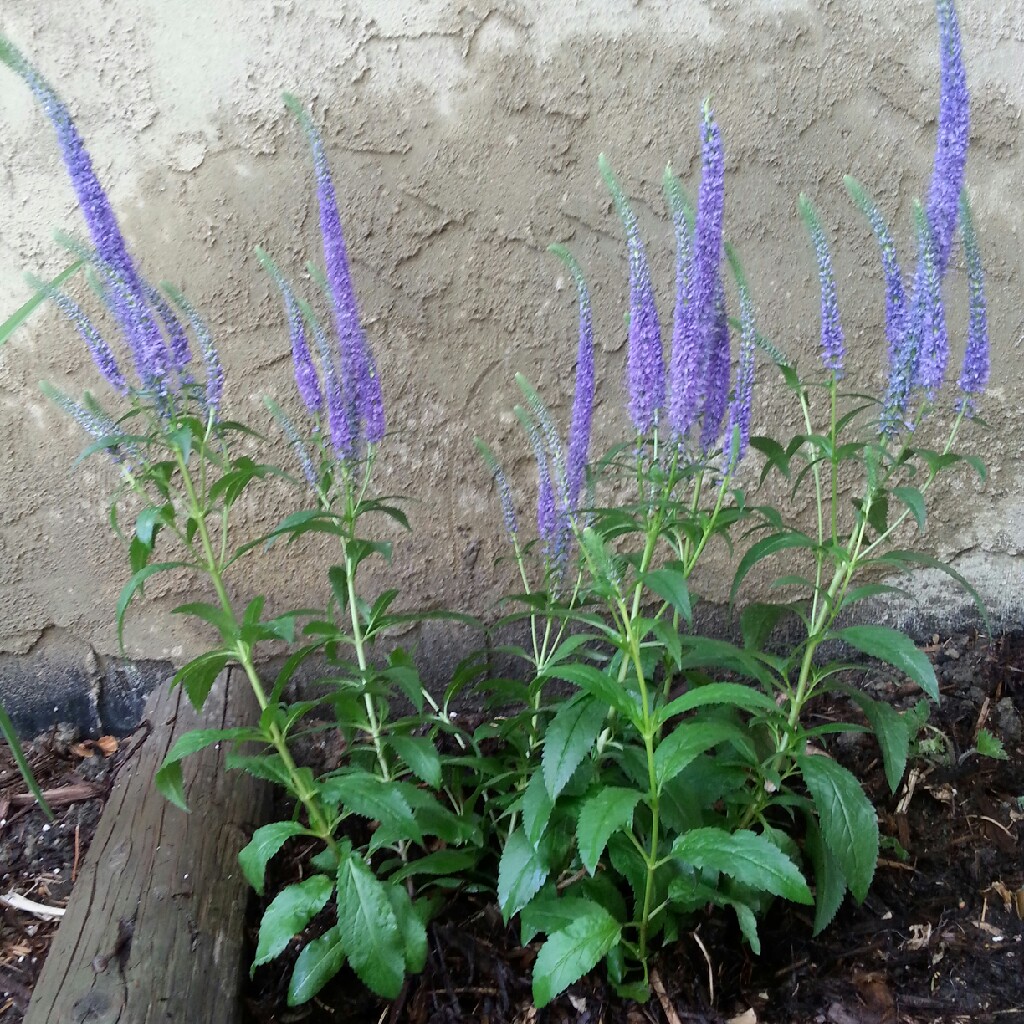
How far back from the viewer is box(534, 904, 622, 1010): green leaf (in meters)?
1.62

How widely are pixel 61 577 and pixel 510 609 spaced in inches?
63.6

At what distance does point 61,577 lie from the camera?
9.73 ft

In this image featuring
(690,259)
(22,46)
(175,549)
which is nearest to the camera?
(690,259)

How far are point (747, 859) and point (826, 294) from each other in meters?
1.11

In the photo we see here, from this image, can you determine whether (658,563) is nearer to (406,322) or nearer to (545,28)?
(406,322)

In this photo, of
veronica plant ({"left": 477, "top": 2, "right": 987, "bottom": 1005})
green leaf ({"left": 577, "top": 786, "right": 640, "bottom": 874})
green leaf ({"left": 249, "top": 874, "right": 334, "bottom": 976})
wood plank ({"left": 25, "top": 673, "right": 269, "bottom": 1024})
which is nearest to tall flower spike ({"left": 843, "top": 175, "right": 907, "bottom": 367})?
veronica plant ({"left": 477, "top": 2, "right": 987, "bottom": 1005})

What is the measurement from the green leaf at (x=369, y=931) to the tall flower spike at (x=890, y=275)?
1574mm

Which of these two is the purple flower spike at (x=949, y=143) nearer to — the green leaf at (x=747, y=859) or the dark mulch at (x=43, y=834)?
the green leaf at (x=747, y=859)

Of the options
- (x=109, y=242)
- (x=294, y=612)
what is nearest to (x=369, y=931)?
(x=294, y=612)

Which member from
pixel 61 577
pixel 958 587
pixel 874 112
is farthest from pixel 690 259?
pixel 61 577

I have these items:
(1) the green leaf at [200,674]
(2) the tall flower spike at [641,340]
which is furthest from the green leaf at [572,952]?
(2) the tall flower spike at [641,340]

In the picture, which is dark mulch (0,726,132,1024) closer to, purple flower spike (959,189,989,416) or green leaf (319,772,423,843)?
green leaf (319,772,423,843)

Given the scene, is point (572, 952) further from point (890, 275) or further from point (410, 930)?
point (890, 275)

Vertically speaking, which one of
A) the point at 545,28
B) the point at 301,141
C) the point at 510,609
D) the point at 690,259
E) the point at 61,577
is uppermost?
the point at 545,28
